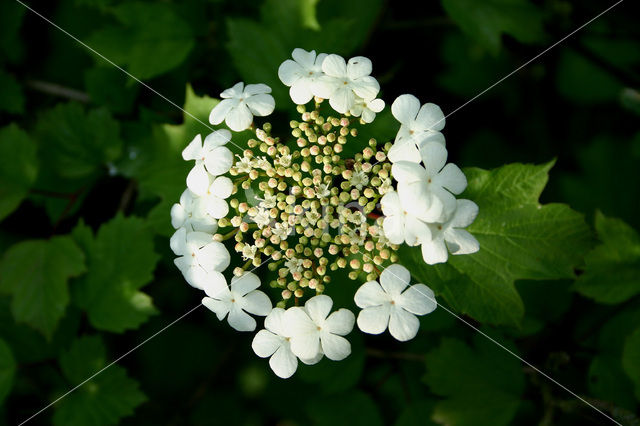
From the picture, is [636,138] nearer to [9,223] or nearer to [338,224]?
[338,224]

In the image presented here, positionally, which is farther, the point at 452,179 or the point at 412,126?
the point at 412,126

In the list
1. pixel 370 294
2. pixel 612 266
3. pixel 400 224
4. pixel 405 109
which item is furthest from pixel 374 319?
pixel 612 266

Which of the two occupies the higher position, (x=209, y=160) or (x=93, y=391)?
(x=209, y=160)

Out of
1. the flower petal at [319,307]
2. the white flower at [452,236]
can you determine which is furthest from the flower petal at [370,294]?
the white flower at [452,236]

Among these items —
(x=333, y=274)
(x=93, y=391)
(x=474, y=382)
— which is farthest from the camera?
(x=93, y=391)

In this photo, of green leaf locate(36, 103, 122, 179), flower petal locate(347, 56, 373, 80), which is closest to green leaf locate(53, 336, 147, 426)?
green leaf locate(36, 103, 122, 179)

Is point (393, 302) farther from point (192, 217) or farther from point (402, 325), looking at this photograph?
point (192, 217)
